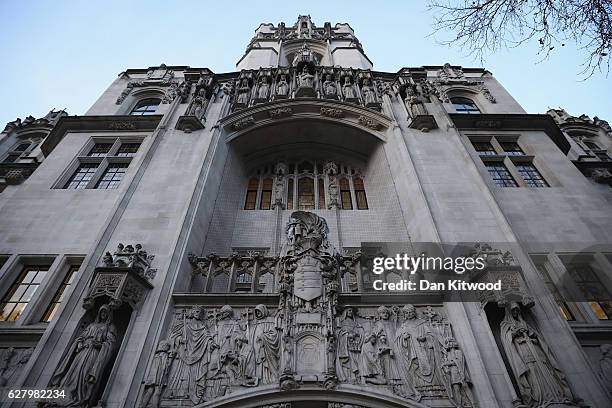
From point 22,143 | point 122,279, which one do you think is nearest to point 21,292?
point 122,279

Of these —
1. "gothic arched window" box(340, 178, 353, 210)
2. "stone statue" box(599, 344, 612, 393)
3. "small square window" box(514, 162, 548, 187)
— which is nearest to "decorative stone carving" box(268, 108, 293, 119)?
"gothic arched window" box(340, 178, 353, 210)

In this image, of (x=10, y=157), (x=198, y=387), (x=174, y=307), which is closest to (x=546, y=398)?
(x=198, y=387)

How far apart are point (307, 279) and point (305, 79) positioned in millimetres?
12082

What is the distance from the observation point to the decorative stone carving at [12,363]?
7.84 meters

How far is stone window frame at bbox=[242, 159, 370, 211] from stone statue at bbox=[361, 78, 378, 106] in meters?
3.04

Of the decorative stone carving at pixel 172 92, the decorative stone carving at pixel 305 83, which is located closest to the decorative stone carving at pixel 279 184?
the decorative stone carving at pixel 305 83

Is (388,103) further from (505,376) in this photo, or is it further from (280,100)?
(505,376)

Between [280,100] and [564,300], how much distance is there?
12.8 metres

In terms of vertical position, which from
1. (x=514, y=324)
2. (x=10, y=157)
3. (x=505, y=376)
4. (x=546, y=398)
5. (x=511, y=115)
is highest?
(x=10, y=157)

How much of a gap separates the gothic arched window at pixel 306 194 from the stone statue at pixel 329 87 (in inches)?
163

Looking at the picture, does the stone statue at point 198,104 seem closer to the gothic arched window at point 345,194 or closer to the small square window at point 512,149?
the gothic arched window at point 345,194

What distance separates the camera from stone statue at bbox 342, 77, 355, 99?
692 inches

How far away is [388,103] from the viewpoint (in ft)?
55.0

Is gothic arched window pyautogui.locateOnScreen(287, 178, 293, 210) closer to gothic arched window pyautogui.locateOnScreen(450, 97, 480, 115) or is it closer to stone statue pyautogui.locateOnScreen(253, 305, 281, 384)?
stone statue pyautogui.locateOnScreen(253, 305, 281, 384)
